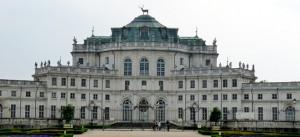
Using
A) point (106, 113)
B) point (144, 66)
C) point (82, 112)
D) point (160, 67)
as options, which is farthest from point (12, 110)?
point (160, 67)

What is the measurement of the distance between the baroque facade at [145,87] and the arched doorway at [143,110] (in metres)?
0.17

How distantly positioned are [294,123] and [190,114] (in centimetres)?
2515

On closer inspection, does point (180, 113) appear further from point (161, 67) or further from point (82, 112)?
point (82, 112)

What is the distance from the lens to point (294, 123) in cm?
9456

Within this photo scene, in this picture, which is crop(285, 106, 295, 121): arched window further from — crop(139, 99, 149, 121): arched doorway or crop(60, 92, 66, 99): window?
crop(60, 92, 66, 99): window

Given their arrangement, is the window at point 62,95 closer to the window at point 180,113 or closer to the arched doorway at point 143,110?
the arched doorway at point 143,110

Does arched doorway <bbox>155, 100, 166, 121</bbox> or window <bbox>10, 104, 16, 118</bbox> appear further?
arched doorway <bbox>155, 100, 166, 121</bbox>

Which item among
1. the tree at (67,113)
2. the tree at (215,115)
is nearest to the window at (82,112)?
the tree at (67,113)

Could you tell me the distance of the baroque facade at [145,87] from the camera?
11025 centimetres

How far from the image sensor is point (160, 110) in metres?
118

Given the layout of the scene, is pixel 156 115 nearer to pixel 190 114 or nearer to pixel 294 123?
pixel 190 114

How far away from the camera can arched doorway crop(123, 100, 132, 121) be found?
117688mm

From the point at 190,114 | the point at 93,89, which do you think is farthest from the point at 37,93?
the point at 190,114

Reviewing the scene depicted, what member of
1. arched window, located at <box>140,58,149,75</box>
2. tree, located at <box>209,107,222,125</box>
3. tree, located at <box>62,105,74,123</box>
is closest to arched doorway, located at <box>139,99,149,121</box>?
arched window, located at <box>140,58,149,75</box>
